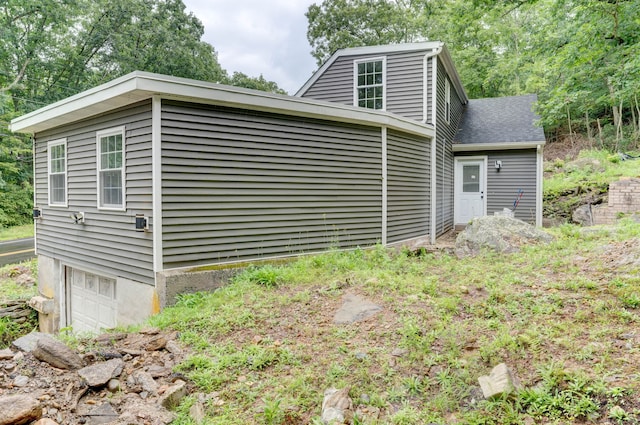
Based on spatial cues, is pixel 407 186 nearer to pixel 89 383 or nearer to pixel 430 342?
pixel 430 342

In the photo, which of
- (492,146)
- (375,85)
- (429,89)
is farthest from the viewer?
(492,146)

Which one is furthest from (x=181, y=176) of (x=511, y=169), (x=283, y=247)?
(x=511, y=169)

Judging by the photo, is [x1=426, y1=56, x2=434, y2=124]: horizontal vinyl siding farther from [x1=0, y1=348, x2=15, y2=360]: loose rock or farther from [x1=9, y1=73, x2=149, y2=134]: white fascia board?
[x1=0, y1=348, x2=15, y2=360]: loose rock

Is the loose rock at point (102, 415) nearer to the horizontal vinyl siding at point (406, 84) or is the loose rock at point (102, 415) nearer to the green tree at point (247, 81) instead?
the horizontal vinyl siding at point (406, 84)

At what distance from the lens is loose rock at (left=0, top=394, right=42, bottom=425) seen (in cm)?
252

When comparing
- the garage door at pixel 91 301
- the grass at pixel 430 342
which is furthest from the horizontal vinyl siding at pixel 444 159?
the garage door at pixel 91 301

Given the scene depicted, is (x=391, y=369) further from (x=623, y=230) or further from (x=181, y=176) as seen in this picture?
(x=623, y=230)

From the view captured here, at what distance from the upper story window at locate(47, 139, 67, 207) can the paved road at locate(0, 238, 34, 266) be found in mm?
5602

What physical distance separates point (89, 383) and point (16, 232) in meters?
17.7

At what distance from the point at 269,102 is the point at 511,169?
9157 millimetres

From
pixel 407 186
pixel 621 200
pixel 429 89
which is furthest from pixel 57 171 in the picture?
pixel 621 200

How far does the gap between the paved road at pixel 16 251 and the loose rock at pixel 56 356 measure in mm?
10132

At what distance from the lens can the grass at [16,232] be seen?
51.9 ft

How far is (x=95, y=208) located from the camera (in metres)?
6.28
